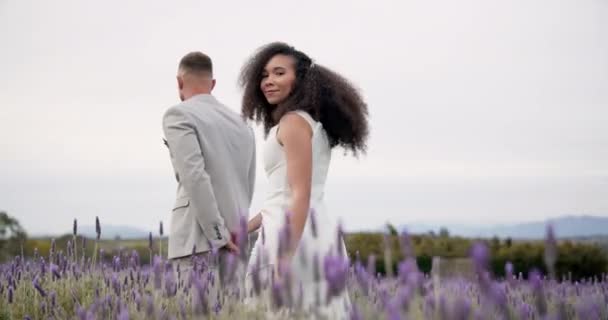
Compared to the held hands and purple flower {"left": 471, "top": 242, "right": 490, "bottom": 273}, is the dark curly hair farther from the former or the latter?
purple flower {"left": 471, "top": 242, "right": 490, "bottom": 273}

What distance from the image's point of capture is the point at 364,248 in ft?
32.2

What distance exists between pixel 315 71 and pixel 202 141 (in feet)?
2.48

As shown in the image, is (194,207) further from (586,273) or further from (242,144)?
(586,273)

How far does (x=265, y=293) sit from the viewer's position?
308 cm

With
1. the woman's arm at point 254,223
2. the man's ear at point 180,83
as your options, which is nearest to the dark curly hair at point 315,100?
the man's ear at point 180,83

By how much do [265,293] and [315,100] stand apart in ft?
3.37

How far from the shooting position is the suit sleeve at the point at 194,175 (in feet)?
12.4

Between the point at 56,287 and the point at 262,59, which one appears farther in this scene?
the point at 56,287

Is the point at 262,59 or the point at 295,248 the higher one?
the point at 262,59

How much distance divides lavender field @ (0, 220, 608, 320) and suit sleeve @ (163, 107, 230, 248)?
0.81 feet

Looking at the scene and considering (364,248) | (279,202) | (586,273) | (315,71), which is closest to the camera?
(279,202)

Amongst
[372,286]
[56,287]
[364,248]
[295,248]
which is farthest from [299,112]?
[364,248]

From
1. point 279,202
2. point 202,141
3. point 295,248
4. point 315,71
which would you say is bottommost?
point 295,248

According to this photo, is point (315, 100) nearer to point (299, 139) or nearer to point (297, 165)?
point (299, 139)
